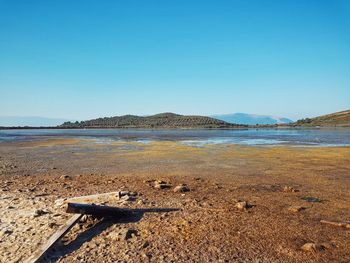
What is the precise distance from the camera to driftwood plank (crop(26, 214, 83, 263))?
6.55m

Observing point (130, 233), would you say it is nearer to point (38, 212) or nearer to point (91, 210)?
point (91, 210)

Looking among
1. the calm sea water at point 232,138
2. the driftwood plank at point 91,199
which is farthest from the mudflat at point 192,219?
the calm sea water at point 232,138

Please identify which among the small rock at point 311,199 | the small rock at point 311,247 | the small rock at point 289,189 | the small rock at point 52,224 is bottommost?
the small rock at point 311,247

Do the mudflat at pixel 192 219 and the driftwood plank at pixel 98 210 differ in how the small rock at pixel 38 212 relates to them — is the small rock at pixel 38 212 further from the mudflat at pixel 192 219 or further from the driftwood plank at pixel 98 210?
the driftwood plank at pixel 98 210

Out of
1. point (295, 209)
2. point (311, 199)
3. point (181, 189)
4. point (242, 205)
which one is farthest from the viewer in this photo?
point (181, 189)

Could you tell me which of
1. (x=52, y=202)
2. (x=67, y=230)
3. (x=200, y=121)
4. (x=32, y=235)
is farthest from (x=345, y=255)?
(x=200, y=121)

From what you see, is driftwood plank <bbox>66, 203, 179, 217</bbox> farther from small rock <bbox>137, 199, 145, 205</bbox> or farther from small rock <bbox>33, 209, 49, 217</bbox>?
small rock <bbox>33, 209, 49, 217</bbox>

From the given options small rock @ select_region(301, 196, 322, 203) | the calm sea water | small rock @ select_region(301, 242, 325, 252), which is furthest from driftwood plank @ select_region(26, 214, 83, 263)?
the calm sea water

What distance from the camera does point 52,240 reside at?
23.5ft

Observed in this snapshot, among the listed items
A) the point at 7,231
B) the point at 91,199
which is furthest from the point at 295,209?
the point at 7,231

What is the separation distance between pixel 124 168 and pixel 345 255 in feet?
44.6

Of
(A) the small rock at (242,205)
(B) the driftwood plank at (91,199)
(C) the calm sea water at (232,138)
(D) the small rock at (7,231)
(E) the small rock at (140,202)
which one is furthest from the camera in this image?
(C) the calm sea water at (232,138)

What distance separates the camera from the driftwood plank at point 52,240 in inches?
258

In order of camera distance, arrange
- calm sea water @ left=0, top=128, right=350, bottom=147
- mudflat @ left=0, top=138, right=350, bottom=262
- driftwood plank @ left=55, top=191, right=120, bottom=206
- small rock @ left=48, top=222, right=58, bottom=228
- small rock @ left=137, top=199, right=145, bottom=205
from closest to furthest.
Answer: mudflat @ left=0, top=138, right=350, bottom=262 < small rock @ left=48, top=222, right=58, bottom=228 < driftwood plank @ left=55, top=191, right=120, bottom=206 < small rock @ left=137, top=199, right=145, bottom=205 < calm sea water @ left=0, top=128, right=350, bottom=147
